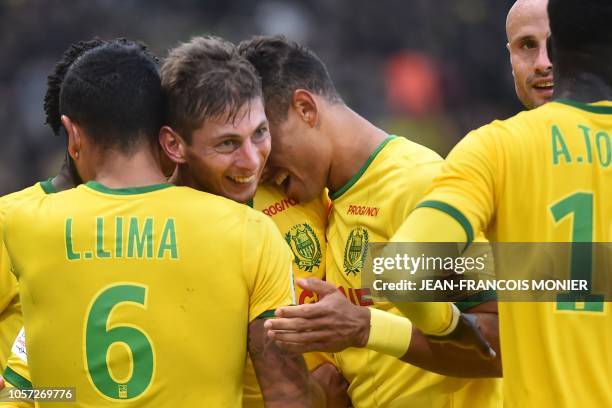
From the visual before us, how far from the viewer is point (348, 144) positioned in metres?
4.97

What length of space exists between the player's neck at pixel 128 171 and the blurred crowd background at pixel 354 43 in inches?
408

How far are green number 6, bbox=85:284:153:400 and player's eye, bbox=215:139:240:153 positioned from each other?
0.77m

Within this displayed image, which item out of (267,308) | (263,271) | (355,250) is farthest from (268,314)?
(355,250)

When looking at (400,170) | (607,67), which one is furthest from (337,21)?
(607,67)

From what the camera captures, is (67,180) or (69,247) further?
(67,180)

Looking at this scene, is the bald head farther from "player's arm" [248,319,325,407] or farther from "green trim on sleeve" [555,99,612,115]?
"player's arm" [248,319,325,407]

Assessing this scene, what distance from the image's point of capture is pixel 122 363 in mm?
3746

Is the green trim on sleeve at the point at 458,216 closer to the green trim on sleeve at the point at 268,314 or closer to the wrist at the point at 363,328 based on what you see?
the wrist at the point at 363,328

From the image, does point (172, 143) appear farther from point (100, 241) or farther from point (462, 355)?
point (462, 355)

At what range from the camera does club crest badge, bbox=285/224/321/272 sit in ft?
16.3

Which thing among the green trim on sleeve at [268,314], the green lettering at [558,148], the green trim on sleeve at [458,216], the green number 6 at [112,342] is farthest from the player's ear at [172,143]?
the green lettering at [558,148]

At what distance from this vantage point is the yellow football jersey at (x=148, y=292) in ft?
12.3

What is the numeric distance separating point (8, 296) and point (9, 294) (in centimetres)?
1

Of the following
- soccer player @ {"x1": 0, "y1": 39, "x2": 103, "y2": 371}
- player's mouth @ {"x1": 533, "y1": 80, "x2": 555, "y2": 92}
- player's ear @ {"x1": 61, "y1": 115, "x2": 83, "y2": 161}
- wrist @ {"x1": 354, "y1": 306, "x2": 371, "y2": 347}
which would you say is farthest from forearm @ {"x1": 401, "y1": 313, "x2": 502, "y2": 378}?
soccer player @ {"x1": 0, "y1": 39, "x2": 103, "y2": 371}
